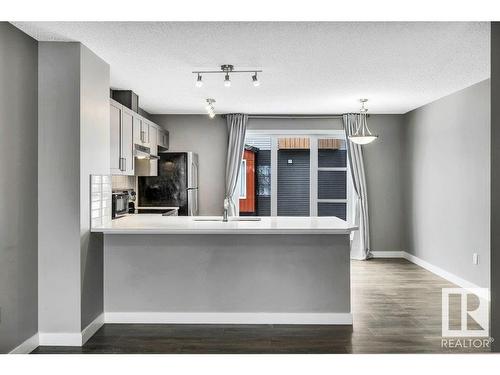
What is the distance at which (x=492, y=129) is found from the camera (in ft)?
9.25

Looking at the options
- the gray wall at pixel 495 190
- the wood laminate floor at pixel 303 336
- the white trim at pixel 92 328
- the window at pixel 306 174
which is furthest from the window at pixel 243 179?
the gray wall at pixel 495 190

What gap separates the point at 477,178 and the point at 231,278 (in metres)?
2.98

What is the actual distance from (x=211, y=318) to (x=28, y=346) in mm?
1440

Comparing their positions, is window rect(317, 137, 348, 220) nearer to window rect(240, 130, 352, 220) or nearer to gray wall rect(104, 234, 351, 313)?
window rect(240, 130, 352, 220)

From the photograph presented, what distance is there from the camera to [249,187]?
295 inches

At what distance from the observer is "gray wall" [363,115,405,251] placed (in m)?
7.27

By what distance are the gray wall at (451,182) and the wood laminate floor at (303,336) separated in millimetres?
989

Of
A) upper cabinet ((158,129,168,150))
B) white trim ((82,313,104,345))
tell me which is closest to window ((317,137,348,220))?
upper cabinet ((158,129,168,150))

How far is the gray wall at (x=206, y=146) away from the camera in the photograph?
7.21 metres

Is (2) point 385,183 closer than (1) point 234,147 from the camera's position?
No

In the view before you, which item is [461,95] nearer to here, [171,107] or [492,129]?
[492,129]

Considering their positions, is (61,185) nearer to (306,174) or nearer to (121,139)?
(121,139)

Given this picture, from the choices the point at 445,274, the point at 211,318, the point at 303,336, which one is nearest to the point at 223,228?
the point at 211,318
